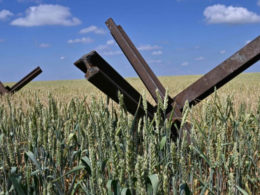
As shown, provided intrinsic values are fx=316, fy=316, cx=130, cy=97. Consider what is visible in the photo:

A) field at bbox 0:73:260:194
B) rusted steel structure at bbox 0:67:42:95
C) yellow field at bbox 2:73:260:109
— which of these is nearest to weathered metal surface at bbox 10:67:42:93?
rusted steel structure at bbox 0:67:42:95

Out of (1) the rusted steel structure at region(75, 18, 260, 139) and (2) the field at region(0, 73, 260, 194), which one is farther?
(1) the rusted steel structure at region(75, 18, 260, 139)

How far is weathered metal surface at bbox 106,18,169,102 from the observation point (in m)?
2.20

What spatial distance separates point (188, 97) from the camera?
7.17ft

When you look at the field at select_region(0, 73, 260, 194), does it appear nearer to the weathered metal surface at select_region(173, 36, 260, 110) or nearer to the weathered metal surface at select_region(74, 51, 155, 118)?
the weathered metal surface at select_region(74, 51, 155, 118)

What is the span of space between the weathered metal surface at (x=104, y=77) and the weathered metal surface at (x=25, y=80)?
13.6ft

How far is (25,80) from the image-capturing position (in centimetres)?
582

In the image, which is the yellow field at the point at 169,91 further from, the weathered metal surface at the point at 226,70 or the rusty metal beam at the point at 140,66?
the rusty metal beam at the point at 140,66

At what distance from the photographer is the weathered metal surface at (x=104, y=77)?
1.73 metres

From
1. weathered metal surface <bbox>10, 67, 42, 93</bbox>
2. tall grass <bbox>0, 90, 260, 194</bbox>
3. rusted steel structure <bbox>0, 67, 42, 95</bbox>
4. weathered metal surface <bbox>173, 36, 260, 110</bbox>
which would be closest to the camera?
tall grass <bbox>0, 90, 260, 194</bbox>

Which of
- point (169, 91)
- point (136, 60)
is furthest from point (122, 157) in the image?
point (169, 91)

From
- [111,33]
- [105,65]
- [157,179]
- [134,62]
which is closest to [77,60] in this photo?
[105,65]

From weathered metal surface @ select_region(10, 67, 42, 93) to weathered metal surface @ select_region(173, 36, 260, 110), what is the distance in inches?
166

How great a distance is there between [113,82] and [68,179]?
0.62 m

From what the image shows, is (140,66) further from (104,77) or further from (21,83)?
(21,83)
